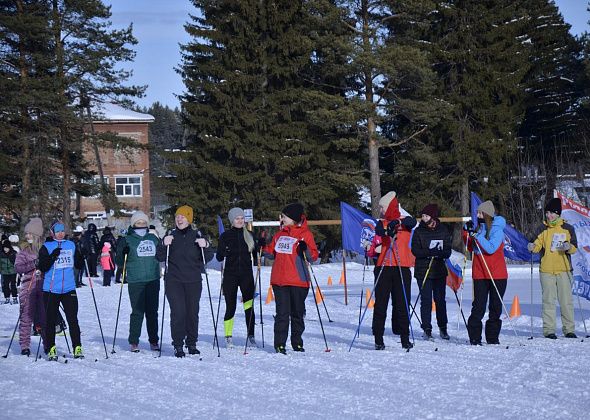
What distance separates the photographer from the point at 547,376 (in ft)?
30.3

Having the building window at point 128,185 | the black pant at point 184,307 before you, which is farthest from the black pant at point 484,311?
the building window at point 128,185

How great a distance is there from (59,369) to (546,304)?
20.4 feet

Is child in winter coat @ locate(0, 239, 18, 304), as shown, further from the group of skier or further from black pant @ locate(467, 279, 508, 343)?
black pant @ locate(467, 279, 508, 343)

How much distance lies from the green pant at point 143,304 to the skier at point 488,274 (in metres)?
3.87

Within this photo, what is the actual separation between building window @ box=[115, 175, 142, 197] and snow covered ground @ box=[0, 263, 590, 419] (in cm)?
5893

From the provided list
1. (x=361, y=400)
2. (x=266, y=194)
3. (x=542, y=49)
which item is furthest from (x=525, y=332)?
(x=542, y=49)

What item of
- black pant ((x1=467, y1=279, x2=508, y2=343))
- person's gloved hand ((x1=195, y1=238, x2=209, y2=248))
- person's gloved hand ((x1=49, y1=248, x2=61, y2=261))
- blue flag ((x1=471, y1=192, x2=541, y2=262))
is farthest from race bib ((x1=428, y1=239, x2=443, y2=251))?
blue flag ((x1=471, y1=192, x2=541, y2=262))

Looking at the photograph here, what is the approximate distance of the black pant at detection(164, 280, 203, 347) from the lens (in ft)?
37.4

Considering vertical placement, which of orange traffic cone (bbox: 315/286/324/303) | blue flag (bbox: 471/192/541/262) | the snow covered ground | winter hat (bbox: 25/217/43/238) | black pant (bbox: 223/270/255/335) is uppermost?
winter hat (bbox: 25/217/43/238)

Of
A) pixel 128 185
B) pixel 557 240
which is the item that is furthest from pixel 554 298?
pixel 128 185

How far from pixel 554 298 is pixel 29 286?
6.86 m

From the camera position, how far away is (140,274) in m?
11.8

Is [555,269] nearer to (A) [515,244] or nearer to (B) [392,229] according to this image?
(B) [392,229]

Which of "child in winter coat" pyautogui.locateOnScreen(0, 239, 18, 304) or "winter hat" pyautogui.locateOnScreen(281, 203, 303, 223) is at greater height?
"winter hat" pyautogui.locateOnScreen(281, 203, 303, 223)
